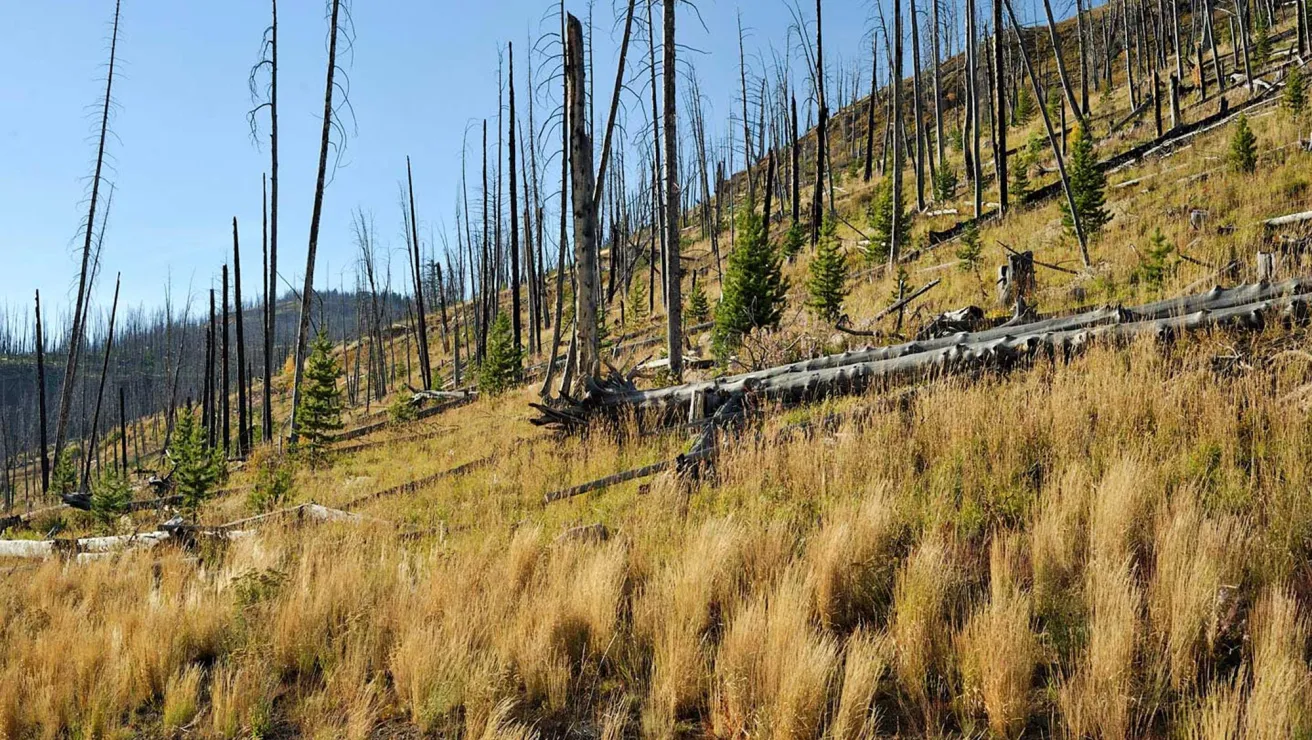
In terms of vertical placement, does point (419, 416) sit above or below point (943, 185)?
below

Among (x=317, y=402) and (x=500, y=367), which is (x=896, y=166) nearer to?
(x=500, y=367)

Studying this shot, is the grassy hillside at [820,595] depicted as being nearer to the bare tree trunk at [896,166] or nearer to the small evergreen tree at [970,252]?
the small evergreen tree at [970,252]

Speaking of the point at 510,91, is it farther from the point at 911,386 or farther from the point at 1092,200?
the point at 911,386

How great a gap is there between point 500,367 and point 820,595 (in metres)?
15.6

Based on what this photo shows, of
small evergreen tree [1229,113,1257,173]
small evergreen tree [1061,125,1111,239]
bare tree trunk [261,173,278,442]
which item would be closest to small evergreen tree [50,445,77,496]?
bare tree trunk [261,173,278,442]

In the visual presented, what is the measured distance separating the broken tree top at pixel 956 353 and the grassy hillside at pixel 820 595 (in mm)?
280

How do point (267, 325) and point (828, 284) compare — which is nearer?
point (828, 284)

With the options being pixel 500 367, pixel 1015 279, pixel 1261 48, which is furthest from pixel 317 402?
pixel 1261 48

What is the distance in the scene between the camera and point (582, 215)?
9.64 m

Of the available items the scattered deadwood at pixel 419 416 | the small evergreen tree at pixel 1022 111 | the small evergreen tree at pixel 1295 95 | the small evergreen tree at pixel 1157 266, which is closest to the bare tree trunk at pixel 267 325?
the scattered deadwood at pixel 419 416

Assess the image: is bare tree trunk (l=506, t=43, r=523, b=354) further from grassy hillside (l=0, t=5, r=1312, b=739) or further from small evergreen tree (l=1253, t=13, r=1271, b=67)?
small evergreen tree (l=1253, t=13, r=1271, b=67)

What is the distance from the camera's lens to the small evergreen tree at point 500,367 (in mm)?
17422

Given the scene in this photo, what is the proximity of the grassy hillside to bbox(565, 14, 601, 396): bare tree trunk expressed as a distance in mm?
4188

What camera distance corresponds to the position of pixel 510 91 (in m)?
23.3
